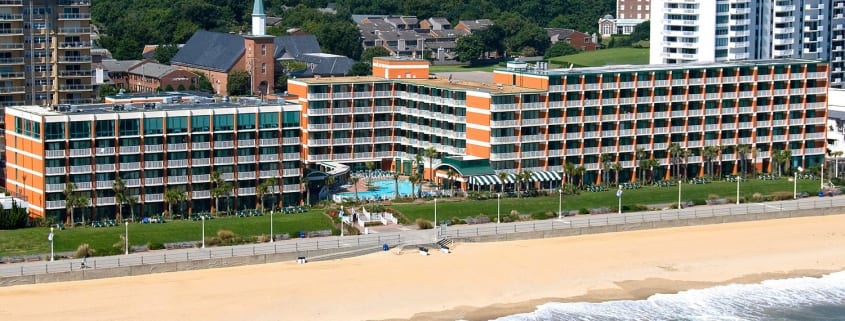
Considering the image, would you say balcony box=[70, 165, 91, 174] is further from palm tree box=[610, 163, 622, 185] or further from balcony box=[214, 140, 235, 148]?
palm tree box=[610, 163, 622, 185]

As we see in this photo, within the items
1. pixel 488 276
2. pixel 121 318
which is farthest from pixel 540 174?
pixel 121 318

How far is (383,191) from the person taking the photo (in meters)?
154

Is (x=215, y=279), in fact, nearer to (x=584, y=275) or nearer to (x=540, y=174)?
(x=584, y=275)

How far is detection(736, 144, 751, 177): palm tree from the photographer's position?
16625cm

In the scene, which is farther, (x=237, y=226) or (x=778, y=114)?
(x=778, y=114)

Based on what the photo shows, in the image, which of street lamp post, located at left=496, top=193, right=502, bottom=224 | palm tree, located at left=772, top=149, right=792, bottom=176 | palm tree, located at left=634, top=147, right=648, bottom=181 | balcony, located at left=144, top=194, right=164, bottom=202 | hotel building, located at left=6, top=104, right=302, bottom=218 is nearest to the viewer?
hotel building, located at left=6, top=104, right=302, bottom=218

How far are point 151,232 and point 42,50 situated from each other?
4564 cm

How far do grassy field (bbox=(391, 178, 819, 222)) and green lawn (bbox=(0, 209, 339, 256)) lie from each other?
1050 cm

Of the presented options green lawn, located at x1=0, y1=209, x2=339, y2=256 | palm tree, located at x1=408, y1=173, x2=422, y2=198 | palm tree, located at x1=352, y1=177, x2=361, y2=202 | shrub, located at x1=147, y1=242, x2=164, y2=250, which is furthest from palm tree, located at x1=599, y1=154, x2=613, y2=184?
shrub, located at x1=147, y1=242, x2=164, y2=250

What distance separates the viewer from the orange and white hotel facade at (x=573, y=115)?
156 m

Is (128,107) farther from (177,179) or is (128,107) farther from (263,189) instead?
(263,189)

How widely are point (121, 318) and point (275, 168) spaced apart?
3944cm

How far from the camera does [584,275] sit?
122 metres

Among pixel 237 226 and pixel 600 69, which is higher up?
pixel 600 69
